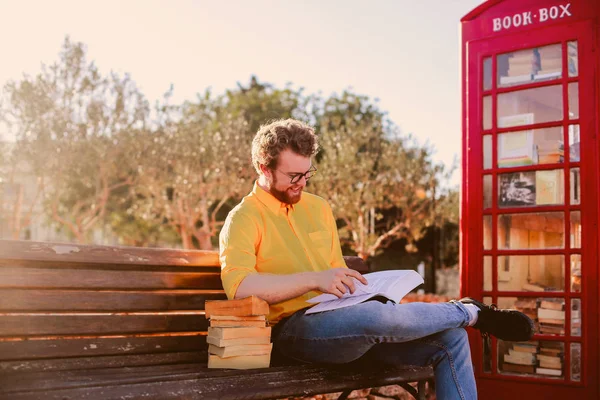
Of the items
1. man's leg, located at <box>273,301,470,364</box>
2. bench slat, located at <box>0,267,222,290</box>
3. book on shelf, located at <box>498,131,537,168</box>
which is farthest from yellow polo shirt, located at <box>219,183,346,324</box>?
book on shelf, located at <box>498,131,537,168</box>

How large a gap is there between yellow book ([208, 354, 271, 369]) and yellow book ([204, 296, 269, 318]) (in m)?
0.20

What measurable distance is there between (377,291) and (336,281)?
181mm

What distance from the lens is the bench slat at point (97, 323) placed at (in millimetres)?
2937

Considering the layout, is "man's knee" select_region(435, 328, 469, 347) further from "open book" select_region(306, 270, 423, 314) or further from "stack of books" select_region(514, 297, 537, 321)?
"stack of books" select_region(514, 297, 537, 321)

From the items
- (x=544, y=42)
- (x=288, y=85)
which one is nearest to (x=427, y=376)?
(x=544, y=42)

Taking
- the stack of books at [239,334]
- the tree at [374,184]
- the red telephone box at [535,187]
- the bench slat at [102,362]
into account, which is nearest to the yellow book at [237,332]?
the stack of books at [239,334]

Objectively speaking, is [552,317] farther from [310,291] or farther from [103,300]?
[103,300]

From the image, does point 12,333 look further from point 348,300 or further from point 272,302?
point 348,300

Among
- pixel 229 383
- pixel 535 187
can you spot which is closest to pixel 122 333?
pixel 229 383

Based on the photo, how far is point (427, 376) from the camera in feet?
10.9

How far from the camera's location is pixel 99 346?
3150mm

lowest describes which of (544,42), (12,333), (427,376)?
(427,376)

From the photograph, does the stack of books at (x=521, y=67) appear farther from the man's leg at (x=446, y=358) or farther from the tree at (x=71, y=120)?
the tree at (x=71, y=120)

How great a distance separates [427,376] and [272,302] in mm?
879
